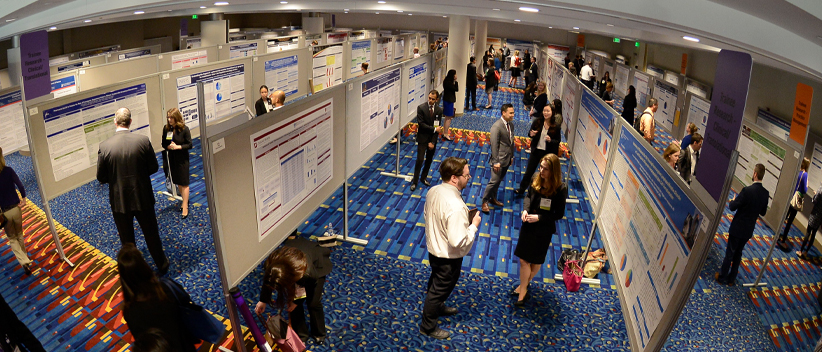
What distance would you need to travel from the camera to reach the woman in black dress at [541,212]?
3.87 metres

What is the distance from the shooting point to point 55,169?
436cm

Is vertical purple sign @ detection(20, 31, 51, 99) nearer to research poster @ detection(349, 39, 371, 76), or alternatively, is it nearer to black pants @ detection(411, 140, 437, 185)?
black pants @ detection(411, 140, 437, 185)

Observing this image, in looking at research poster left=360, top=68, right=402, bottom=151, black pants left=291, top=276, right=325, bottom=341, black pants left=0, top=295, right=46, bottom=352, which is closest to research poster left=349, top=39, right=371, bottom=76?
research poster left=360, top=68, right=402, bottom=151

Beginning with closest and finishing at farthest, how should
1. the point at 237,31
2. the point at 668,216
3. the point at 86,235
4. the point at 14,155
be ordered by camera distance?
1. the point at 668,216
2. the point at 86,235
3. the point at 14,155
4. the point at 237,31

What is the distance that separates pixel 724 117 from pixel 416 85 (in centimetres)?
645

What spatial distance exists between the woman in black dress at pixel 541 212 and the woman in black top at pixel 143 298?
276 centimetres

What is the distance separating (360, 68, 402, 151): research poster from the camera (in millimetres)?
5488

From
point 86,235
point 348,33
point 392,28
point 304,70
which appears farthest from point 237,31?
point 86,235

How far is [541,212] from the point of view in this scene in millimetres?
3930

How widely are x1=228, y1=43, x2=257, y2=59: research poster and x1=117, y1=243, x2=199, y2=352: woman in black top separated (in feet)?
26.5

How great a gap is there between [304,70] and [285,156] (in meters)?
6.57

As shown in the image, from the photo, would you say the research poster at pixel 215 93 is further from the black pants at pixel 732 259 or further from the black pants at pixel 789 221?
the black pants at pixel 789 221

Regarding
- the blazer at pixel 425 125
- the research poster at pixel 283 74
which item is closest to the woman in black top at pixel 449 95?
the blazer at pixel 425 125

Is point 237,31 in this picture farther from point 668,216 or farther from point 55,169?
point 668,216
